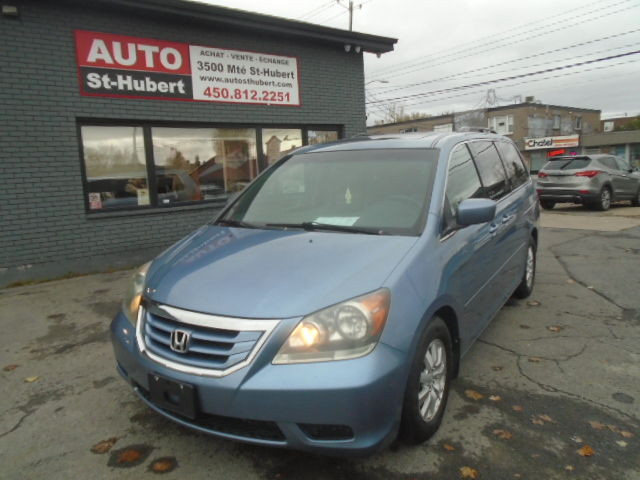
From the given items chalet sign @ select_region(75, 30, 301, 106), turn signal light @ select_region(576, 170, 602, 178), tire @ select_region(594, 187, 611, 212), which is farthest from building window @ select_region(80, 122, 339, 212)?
tire @ select_region(594, 187, 611, 212)

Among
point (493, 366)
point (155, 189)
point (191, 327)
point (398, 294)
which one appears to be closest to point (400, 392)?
point (398, 294)

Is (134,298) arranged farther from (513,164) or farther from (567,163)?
(567,163)

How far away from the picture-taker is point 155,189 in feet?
24.6

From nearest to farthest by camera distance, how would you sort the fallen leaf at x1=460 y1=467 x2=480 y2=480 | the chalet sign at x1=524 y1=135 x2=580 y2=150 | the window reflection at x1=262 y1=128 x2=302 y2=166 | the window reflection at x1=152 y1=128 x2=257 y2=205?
the fallen leaf at x1=460 y1=467 x2=480 y2=480 → the window reflection at x1=152 y1=128 x2=257 y2=205 → the window reflection at x1=262 y1=128 x2=302 y2=166 → the chalet sign at x1=524 y1=135 x2=580 y2=150

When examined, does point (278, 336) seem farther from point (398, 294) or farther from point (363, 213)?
point (363, 213)

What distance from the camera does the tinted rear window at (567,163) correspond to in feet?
44.6

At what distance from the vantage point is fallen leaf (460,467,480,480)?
2309 millimetres

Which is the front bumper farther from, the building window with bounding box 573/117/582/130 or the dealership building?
the building window with bounding box 573/117/582/130

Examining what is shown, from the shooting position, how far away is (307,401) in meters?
1.99

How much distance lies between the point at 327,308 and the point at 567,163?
14146 mm

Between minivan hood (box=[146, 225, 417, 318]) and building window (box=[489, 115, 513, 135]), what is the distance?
147ft

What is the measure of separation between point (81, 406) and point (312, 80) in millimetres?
7453

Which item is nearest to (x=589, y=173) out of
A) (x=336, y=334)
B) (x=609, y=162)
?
(x=609, y=162)

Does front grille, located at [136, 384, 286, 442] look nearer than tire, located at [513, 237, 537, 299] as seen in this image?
Yes
